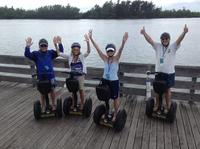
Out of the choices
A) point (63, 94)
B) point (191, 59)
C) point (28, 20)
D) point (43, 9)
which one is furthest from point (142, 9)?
point (63, 94)

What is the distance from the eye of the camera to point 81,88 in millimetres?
5273

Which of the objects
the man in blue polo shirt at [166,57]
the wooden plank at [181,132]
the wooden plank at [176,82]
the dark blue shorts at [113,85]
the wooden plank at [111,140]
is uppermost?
the man in blue polo shirt at [166,57]

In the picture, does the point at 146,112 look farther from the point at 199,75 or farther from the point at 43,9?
the point at 43,9

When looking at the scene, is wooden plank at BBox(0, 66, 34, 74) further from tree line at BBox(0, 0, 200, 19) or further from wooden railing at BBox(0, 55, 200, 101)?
tree line at BBox(0, 0, 200, 19)

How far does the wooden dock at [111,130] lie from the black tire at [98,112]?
159mm

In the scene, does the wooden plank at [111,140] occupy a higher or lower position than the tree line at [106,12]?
lower

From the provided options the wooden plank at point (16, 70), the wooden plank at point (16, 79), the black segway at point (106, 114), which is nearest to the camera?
the black segway at point (106, 114)

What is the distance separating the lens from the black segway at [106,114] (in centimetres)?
468

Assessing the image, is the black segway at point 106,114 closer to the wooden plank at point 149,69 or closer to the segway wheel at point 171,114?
the segway wheel at point 171,114

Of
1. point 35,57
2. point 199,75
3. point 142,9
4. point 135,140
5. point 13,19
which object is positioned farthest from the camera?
point 13,19

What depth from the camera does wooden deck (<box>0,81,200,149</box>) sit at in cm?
442

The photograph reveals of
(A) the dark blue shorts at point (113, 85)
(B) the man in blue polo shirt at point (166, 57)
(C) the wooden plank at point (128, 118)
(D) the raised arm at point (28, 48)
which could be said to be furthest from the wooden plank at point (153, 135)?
(D) the raised arm at point (28, 48)

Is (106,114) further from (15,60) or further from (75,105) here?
(15,60)

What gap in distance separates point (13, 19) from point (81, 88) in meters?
65.9
